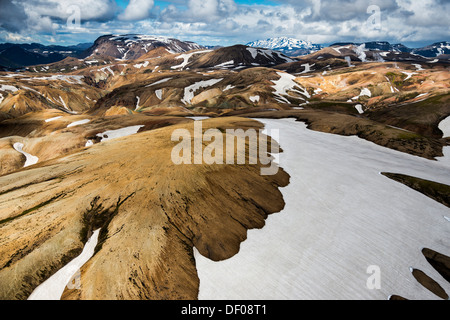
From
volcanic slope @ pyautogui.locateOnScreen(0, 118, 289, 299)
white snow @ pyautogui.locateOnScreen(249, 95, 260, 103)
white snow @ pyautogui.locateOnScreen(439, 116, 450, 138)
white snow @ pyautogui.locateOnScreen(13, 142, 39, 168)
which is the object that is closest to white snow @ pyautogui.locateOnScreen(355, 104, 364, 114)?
white snow @ pyautogui.locateOnScreen(439, 116, 450, 138)

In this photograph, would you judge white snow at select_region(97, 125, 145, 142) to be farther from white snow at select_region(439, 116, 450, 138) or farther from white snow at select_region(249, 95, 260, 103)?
white snow at select_region(439, 116, 450, 138)

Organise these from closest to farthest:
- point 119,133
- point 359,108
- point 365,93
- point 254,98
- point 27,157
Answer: point 27,157 → point 119,133 → point 359,108 → point 254,98 → point 365,93

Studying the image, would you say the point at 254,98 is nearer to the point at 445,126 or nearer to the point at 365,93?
the point at 365,93

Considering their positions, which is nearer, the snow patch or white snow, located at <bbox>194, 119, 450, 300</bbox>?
white snow, located at <bbox>194, 119, 450, 300</bbox>

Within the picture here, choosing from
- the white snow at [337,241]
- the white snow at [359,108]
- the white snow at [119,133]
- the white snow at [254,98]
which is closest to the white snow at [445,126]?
the white snow at [359,108]

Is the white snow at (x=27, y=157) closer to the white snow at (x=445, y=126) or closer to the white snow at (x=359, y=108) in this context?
the white snow at (x=445, y=126)

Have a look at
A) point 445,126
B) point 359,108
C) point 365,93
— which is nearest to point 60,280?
point 445,126
